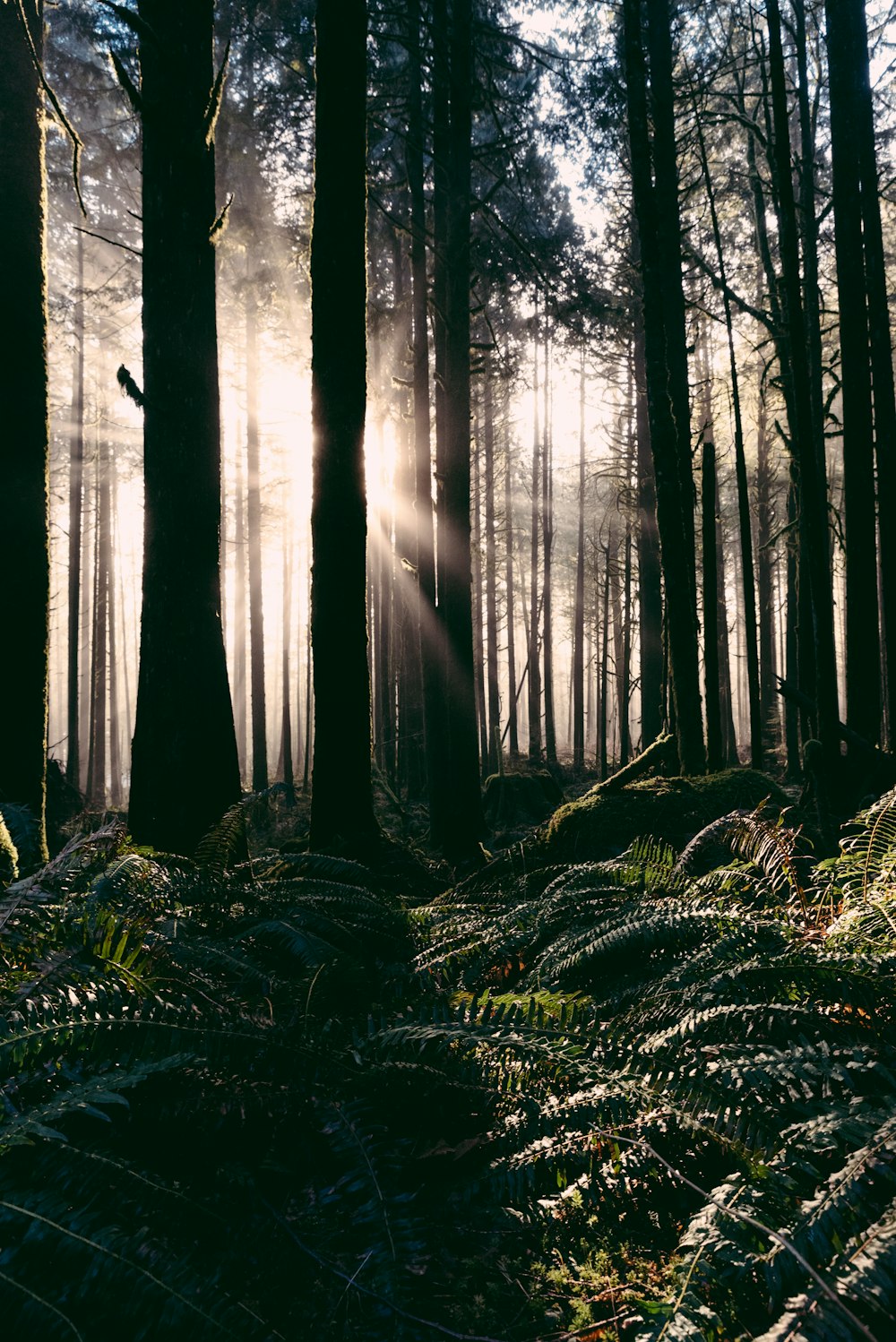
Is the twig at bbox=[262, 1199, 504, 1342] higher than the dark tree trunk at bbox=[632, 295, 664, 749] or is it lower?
lower

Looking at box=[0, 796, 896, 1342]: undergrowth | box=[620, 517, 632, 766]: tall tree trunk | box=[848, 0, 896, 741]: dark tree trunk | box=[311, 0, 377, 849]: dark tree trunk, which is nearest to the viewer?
box=[0, 796, 896, 1342]: undergrowth

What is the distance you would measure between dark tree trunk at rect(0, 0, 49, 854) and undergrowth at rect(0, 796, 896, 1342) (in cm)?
271

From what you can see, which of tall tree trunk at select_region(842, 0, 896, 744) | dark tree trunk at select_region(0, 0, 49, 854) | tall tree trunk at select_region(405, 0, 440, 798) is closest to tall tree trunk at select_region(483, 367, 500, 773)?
tall tree trunk at select_region(405, 0, 440, 798)

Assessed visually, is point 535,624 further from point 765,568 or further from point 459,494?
point 459,494

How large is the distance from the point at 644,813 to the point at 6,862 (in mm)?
3528

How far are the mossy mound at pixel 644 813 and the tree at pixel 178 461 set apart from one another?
231cm

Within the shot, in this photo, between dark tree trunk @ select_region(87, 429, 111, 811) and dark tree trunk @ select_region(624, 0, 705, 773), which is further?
dark tree trunk @ select_region(87, 429, 111, 811)

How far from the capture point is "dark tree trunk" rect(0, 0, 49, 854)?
14.9ft

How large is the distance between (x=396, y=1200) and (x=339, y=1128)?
198 millimetres

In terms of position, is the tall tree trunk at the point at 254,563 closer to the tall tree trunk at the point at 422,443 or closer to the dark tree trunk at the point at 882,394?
the tall tree trunk at the point at 422,443

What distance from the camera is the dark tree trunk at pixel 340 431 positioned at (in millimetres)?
5461

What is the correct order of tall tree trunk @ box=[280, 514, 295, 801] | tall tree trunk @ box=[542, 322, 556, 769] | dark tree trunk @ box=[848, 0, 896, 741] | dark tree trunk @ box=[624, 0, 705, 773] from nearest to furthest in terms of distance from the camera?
dark tree trunk @ box=[624, 0, 705, 773], dark tree trunk @ box=[848, 0, 896, 741], tall tree trunk @ box=[280, 514, 295, 801], tall tree trunk @ box=[542, 322, 556, 769]

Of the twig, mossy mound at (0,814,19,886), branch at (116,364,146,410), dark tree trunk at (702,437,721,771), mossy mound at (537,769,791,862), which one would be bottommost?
the twig

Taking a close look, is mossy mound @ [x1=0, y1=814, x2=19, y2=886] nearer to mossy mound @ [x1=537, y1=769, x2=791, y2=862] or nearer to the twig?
the twig
